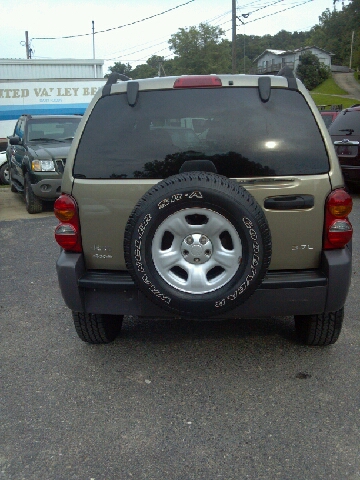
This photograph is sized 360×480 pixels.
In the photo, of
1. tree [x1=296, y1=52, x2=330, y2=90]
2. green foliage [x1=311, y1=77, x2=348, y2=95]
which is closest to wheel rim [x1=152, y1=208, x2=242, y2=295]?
green foliage [x1=311, y1=77, x2=348, y2=95]

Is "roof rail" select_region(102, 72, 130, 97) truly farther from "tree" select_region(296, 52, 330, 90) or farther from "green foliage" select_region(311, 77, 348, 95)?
"tree" select_region(296, 52, 330, 90)

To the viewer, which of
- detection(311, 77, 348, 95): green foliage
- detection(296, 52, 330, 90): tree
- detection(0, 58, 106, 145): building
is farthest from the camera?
detection(296, 52, 330, 90): tree

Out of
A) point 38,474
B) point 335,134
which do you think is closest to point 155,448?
point 38,474

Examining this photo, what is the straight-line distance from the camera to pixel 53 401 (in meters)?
3.42

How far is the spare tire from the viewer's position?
3.17 metres

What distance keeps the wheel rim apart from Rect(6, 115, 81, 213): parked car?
703cm

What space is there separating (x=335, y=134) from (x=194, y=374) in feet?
29.1

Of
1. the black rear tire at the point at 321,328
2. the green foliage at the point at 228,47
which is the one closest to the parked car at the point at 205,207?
the black rear tire at the point at 321,328

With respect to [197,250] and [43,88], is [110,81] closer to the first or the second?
[197,250]

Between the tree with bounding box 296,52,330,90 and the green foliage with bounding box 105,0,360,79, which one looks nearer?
the tree with bounding box 296,52,330,90

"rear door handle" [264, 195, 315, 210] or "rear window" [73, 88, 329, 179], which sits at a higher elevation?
"rear window" [73, 88, 329, 179]

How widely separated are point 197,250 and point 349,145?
333 inches

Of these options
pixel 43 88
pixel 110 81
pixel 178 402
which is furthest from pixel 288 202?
pixel 43 88

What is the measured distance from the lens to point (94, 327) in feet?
13.3
